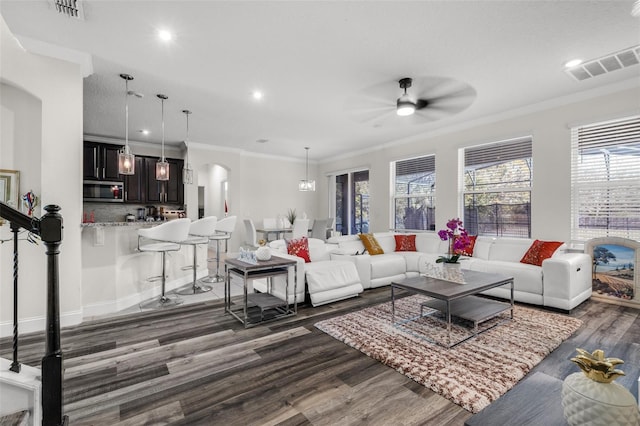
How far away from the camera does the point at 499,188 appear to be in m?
5.05

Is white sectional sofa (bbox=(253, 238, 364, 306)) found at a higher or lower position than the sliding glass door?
lower

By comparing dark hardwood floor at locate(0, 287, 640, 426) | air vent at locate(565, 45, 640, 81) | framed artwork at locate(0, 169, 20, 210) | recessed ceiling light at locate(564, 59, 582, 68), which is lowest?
dark hardwood floor at locate(0, 287, 640, 426)

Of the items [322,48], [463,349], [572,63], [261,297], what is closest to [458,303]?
[463,349]

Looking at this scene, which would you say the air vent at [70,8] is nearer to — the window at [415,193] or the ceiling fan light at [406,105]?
the ceiling fan light at [406,105]

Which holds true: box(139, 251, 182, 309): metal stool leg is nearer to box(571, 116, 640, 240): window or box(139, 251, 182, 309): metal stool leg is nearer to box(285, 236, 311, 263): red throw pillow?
box(285, 236, 311, 263): red throw pillow

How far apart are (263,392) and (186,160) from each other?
6002mm

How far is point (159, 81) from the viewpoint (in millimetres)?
3742

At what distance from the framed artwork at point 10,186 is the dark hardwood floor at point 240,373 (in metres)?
1.33

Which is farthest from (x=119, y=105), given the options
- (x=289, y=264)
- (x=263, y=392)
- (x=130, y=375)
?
(x=263, y=392)

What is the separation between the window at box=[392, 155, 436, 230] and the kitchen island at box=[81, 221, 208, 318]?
4.90 meters

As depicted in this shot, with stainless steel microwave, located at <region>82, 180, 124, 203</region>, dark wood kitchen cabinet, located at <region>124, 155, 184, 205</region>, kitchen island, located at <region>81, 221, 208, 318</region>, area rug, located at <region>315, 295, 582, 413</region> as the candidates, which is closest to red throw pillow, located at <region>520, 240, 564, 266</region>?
area rug, located at <region>315, 295, 582, 413</region>

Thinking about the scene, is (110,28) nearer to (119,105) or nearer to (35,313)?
(119,105)

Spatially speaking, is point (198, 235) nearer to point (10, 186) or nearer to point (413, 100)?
point (10, 186)

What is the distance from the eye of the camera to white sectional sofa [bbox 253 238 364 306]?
12.2 feet
